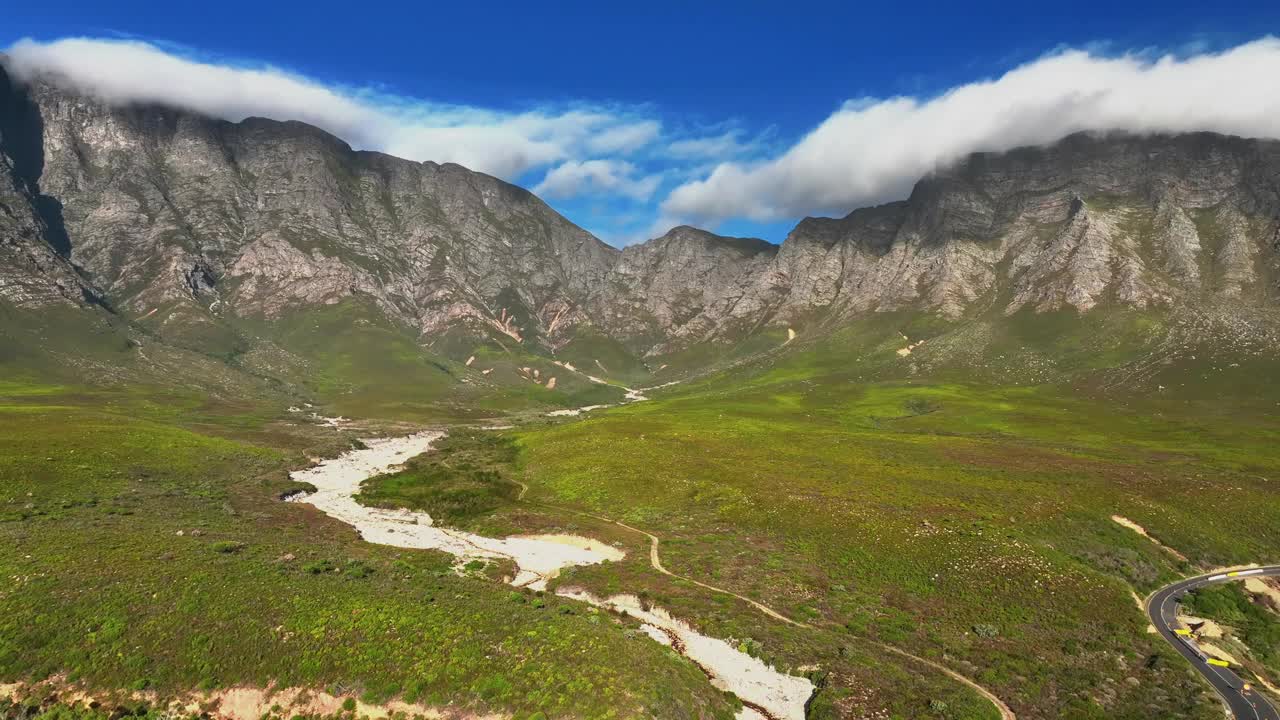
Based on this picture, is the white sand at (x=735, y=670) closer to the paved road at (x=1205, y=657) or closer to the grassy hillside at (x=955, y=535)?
the grassy hillside at (x=955, y=535)

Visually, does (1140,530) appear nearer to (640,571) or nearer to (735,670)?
(640,571)

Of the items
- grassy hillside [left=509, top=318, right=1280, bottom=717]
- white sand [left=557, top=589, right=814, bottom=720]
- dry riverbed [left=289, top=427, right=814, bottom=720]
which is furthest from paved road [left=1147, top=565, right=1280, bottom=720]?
dry riverbed [left=289, top=427, right=814, bottom=720]

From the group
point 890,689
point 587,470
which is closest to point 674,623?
point 890,689

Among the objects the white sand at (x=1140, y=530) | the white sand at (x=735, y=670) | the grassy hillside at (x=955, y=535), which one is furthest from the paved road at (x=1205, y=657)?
the white sand at (x=735, y=670)

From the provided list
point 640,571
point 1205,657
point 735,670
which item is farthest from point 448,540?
point 1205,657

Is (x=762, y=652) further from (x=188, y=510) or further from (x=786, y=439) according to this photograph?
(x=786, y=439)

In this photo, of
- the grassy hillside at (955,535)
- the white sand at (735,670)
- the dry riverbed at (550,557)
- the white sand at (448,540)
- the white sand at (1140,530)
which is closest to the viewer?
the white sand at (735,670)
